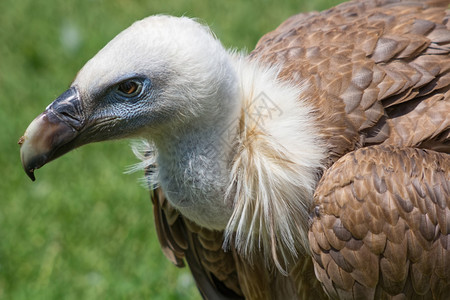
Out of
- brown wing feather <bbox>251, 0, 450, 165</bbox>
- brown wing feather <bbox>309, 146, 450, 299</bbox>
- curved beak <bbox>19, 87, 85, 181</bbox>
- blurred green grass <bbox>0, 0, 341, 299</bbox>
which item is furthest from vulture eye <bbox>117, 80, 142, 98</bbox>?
blurred green grass <bbox>0, 0, 341, 299</bbox>

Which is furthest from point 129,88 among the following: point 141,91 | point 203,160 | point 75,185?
point 75,185

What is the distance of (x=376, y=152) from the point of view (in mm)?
3730

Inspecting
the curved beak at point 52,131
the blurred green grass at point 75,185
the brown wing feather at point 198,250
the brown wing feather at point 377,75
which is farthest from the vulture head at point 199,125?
the blurred green grass at point 75,185

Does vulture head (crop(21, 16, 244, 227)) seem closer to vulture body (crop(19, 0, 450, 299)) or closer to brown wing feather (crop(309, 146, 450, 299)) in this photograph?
vulture body (crop(19, 0, 450, 299))

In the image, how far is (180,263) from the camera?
4.96m

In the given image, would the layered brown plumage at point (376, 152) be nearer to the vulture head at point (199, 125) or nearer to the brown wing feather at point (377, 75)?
the brown wing feather at point (377, 75)

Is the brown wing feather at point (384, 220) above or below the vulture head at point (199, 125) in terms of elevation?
below

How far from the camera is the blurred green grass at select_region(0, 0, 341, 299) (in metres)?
5.85

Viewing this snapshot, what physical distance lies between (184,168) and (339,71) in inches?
33.7

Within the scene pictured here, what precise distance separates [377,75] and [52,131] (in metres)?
1.49

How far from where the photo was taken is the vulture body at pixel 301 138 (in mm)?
3666

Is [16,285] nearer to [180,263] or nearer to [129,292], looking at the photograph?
[129,292]

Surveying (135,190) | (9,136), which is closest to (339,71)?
(135,190)

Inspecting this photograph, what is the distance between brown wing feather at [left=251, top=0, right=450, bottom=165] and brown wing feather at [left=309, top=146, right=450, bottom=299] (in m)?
0.14
